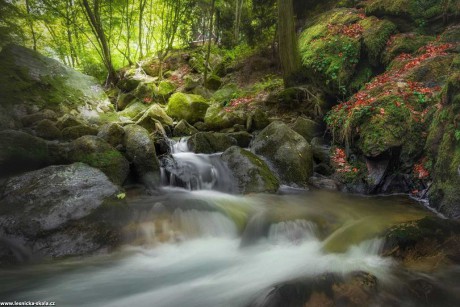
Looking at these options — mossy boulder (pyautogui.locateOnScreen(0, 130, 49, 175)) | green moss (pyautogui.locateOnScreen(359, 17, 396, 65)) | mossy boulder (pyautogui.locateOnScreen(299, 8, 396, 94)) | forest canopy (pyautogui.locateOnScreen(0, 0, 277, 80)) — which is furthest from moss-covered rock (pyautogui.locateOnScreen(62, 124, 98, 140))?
green moss (pyautogui.locateOnScreen(359, 17, 396, 65))

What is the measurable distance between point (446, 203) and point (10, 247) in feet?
20.2

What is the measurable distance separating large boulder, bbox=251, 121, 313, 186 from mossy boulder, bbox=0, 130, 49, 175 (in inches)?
177

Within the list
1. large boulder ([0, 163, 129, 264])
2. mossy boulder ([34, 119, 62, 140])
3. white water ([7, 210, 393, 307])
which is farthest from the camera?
mossy boulder ([34, 119, 62, 140])

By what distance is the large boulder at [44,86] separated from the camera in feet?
26.8

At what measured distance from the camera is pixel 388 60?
7453mm

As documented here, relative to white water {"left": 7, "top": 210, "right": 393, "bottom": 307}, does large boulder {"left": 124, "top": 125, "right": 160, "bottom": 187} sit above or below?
above

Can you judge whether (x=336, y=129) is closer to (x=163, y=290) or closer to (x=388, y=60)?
(x=388, y=60)

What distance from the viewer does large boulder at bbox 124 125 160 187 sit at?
6.05 metres

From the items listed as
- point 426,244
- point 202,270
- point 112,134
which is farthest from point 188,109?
point 426,244

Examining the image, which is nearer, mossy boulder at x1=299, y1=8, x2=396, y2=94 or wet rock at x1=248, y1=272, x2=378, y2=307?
wet rock at x1=248, y1=272, x2=378, y2=307

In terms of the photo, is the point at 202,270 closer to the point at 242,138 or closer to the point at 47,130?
the point at 242,138

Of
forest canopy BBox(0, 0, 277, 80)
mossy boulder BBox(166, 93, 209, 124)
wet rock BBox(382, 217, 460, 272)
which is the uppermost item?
forest canopy BBox(0, 0, 277, 80)

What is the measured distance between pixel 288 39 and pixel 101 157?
6581 mm

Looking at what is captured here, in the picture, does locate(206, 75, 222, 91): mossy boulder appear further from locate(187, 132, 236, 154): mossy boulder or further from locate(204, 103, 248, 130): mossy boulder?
locate(187, 132, 236, 154): mossy boulder
